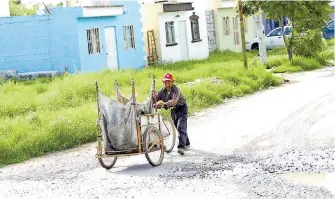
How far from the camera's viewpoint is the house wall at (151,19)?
3030 cm

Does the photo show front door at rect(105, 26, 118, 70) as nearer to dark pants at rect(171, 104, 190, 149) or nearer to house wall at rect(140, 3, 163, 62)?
house wall at rect(140, 3, 163, 62)

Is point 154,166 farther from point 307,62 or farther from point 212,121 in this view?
point 307,62

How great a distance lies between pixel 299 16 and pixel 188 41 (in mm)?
8505

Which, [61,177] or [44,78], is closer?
[61,177]

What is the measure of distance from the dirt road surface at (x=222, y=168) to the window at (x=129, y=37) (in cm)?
1428

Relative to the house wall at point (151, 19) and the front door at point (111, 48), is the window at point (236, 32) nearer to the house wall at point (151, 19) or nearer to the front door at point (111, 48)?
the house wall at point (151, 19)

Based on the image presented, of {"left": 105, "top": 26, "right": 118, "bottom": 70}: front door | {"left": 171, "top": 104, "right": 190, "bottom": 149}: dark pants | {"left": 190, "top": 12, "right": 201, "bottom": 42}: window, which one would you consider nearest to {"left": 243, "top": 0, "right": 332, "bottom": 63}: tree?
{"left": 105, "top": 26, "right": 118, "bottom": 70}: front door

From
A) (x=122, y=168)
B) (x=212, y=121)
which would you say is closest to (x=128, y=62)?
(x=212, y=121)

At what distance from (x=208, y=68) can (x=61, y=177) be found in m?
13.8

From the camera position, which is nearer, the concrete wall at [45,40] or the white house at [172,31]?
the concrete wall at [45,40]

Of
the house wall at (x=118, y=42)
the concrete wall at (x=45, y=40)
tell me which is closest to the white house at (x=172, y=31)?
the house wall at (x=118, y=42)

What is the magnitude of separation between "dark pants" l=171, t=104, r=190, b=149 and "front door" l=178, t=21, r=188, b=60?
821 inches

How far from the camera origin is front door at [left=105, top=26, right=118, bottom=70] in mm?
26672

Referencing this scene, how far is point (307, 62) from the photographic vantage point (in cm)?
2598
